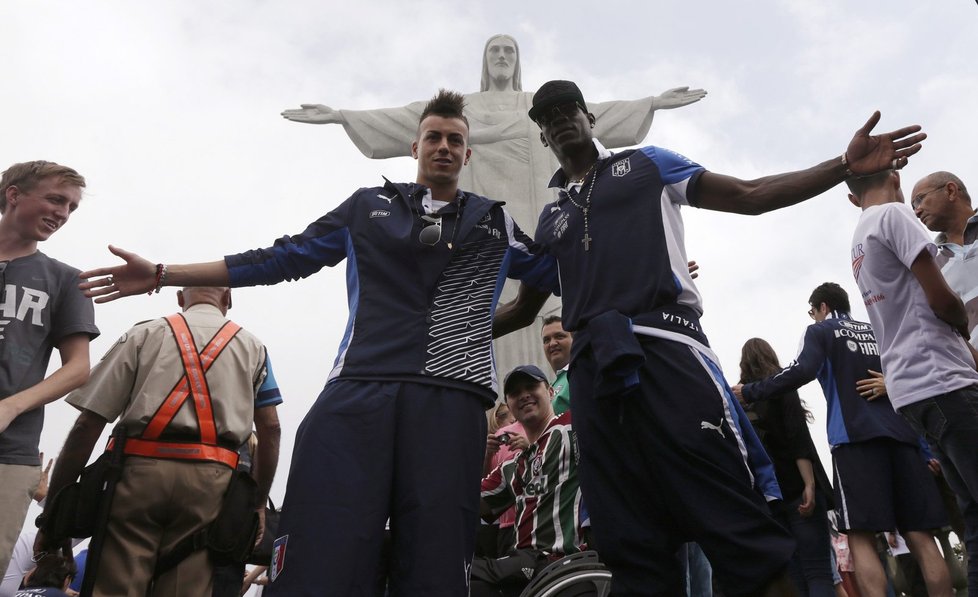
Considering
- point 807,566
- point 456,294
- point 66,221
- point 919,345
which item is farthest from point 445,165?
point 807,566

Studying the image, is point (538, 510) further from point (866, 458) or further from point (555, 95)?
point (555, 95)

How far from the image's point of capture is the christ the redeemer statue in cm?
1096

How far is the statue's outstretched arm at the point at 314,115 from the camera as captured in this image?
417 inches

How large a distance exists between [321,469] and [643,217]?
116cm

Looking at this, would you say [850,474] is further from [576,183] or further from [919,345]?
[576,183]

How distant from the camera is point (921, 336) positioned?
10.4ft

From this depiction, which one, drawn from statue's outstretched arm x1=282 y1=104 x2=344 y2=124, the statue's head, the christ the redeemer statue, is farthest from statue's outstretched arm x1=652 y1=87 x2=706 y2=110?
statue's outstretched arm x1=282 y1=104 x2=344 y2=124

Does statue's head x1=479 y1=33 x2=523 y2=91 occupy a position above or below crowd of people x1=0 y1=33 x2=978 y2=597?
above

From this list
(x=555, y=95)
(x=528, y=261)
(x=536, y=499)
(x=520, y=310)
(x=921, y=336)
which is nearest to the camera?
(x=555, y=95)

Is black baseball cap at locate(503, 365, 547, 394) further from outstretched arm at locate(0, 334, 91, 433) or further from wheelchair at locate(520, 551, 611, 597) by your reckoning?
outstretched arm at locate(0, 334, 91, 433)

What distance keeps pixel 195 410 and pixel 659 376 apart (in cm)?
193

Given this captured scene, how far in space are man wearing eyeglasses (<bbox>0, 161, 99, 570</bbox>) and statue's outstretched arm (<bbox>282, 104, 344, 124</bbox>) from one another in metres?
7.47

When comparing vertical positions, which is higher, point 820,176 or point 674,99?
point 674,99

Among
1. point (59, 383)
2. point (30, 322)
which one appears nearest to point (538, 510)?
point (59, 383)
